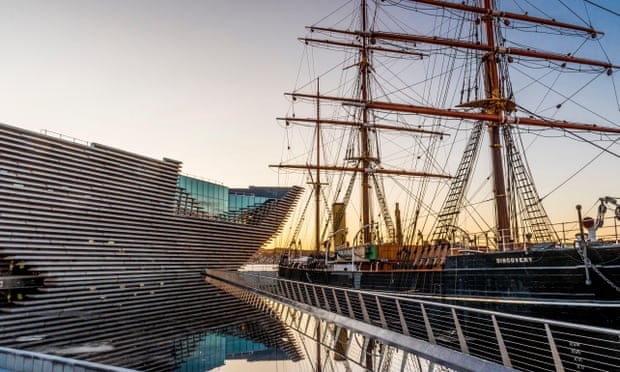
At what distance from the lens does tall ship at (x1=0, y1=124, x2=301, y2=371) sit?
13.3 m

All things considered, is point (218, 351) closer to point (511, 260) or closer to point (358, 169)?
point (511, 260)

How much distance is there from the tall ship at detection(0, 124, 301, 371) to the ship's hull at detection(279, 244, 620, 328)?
598cm

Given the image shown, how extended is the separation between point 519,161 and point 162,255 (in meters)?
34.5

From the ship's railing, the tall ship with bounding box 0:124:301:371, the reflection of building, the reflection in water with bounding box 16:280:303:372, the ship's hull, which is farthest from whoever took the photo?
the tall ship with bounding box 0:124:301:371

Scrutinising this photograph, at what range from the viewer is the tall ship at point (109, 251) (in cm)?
1334

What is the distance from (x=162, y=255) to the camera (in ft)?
141

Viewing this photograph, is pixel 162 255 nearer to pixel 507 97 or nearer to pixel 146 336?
pixel 146 336

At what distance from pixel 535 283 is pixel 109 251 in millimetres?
33500

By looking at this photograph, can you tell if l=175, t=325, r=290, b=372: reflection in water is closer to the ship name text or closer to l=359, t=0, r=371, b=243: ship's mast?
the ship name text

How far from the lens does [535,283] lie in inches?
453

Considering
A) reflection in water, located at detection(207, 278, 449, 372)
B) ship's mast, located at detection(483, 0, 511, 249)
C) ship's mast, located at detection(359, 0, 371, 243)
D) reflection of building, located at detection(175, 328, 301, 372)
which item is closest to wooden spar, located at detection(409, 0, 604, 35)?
ship's mast, located at detection(483, 0, 511, 249)

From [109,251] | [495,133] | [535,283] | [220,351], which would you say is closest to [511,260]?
[535,283]

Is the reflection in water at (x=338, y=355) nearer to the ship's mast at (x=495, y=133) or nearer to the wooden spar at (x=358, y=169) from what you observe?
the ship's mast at (x=495, y=133)

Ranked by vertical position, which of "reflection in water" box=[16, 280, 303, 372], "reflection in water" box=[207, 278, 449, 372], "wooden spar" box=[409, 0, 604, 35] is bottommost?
"reflection in water" box=[16, 280, 303, 372]
